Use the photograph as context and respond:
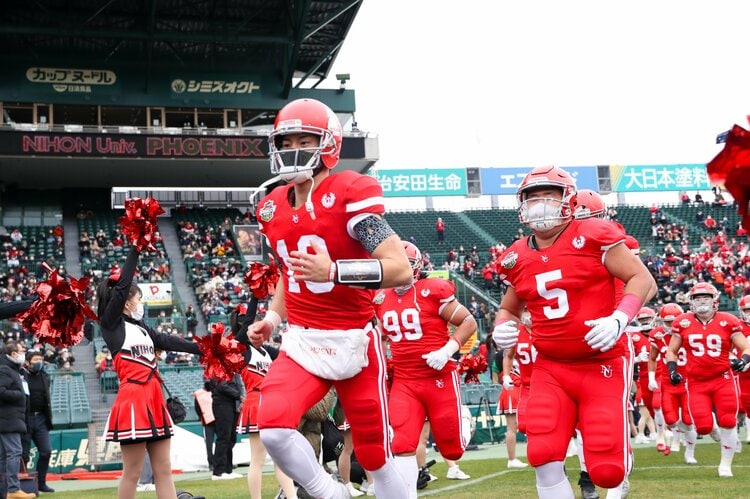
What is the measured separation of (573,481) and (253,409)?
3.92m

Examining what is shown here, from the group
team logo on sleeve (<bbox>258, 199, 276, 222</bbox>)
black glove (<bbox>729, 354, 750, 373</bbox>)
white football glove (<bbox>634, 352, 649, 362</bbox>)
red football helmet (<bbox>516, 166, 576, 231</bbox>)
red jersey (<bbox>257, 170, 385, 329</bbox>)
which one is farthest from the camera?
white football glove (<bbox>634, 352, 649, 362</bbox>)

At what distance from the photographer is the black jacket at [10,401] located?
1074 centimetres

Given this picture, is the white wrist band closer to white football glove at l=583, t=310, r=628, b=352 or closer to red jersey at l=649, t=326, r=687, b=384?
white football glove at l=583, t=310, r=628, b=352

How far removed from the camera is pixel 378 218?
496cm

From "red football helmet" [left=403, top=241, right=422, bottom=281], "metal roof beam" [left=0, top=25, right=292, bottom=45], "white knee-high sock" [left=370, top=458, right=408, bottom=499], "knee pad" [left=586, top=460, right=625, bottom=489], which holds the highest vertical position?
"metal roof beam" [left=0, top=25, right=292, bottom=45]

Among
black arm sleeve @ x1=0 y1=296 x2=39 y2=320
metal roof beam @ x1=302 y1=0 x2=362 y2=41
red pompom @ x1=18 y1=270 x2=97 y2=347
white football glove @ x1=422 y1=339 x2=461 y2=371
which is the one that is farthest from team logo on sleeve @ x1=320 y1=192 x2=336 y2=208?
metal roof beam @ x1=302 y1=0 x2=362 y2=41

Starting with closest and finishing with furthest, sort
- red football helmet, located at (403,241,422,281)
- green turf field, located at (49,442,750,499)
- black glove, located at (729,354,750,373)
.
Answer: red football helmet, located at (403,241,422,281)
green turf field, located at (49,442,750,499)
black glove, located at (729,354,750,373)

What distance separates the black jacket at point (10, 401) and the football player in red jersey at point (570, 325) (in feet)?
23.3

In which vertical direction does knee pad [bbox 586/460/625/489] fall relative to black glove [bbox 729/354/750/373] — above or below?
below

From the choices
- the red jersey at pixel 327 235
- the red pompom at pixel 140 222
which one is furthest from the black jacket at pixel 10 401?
the red jersey at pixel 327 235

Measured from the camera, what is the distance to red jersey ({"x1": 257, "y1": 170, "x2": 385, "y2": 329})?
16.4 ft

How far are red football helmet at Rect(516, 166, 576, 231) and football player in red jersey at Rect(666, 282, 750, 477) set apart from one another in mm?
5542

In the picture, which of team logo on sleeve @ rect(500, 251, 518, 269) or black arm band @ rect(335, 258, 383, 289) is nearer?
black arm band @ rect(335, 258, 383, 289)

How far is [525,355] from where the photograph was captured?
11953mm
